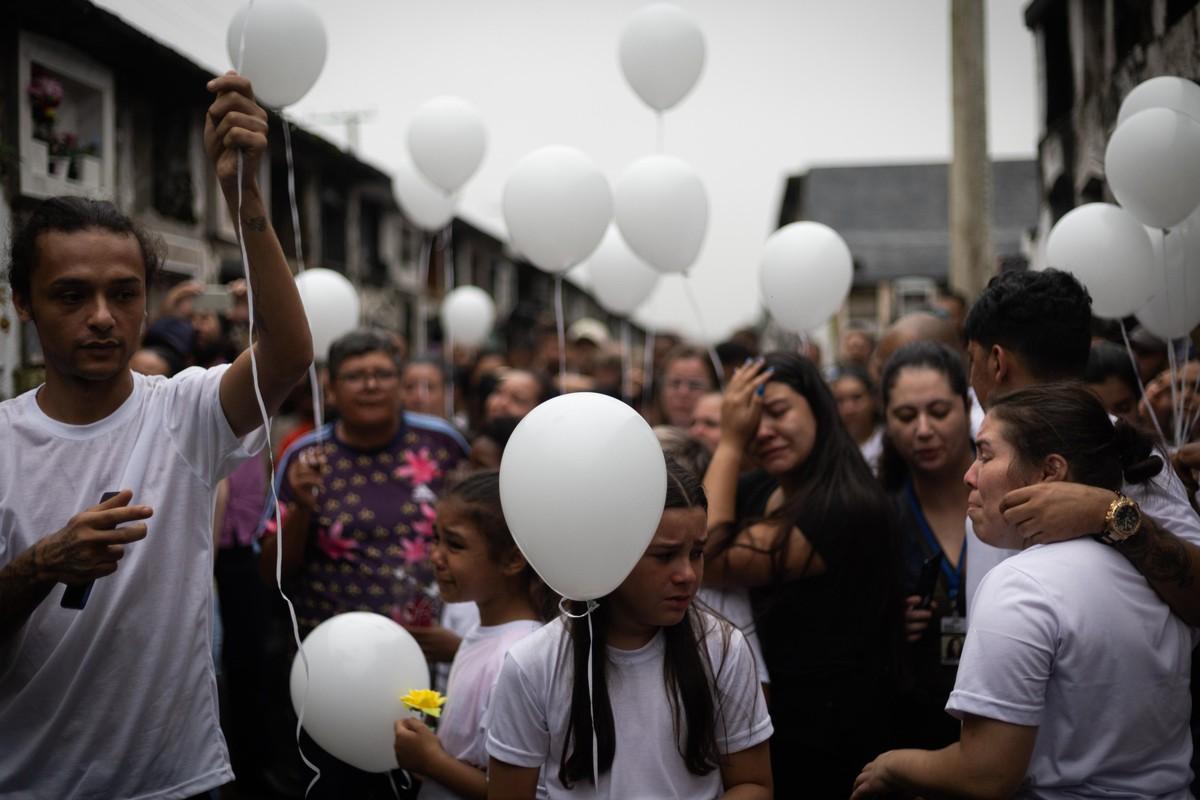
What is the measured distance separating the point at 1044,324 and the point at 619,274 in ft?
13.2

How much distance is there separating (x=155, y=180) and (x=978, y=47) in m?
8.31

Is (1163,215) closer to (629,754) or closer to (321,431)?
(629,754)

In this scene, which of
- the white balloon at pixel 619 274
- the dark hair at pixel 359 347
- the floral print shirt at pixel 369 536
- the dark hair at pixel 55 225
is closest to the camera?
the dark hair at pixel 55 225

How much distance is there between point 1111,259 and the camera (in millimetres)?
2877

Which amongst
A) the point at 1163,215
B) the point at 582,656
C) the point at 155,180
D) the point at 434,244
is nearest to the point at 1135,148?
the point at 1163,215

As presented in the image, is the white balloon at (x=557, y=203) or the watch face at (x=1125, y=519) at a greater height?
the white balloon at (x=557, y=203)

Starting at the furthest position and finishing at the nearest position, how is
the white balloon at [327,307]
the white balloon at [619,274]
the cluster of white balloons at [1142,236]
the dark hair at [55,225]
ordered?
the white balloon at [619,274] → the white balloon at [327,307] → the cluster of white balloons at [1142,236] → the dark hair at [55,225]

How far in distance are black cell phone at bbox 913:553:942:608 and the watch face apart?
871mm

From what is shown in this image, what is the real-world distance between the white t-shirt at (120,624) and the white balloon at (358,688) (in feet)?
1.42

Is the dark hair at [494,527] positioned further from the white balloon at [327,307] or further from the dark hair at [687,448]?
the white balloon at [327,307]

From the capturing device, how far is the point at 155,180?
34.3 ft

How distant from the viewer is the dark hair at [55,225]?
1.98 metres

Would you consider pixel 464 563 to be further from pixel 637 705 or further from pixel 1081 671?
pixel 1081 671

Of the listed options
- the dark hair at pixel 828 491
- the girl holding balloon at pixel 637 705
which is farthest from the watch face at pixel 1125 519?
the dark hair at pixel 828 491
